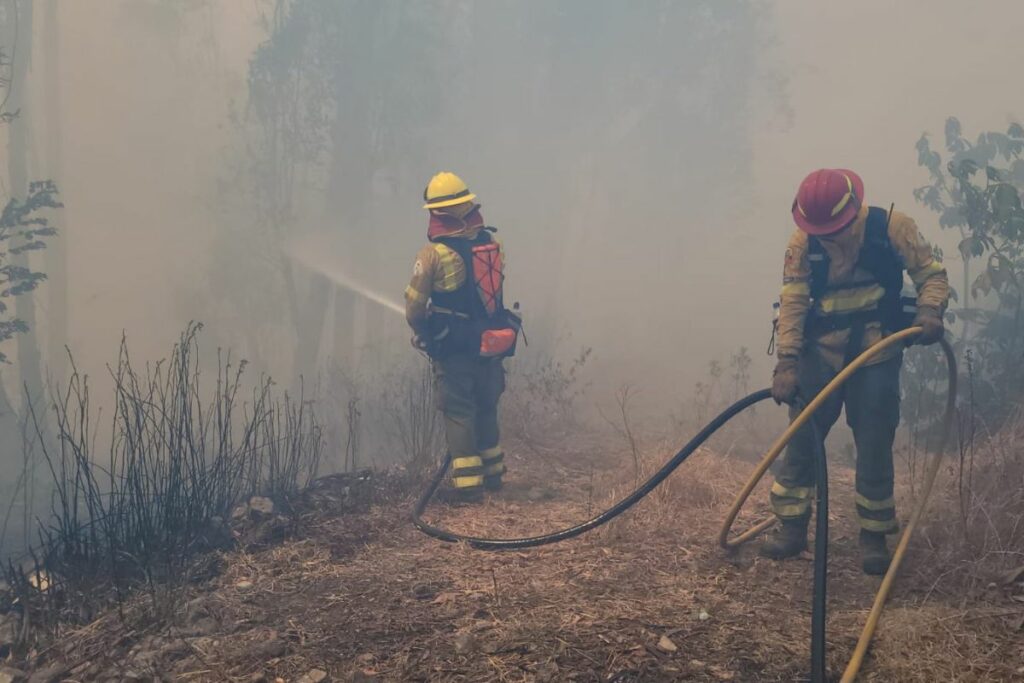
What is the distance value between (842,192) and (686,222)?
2264 centimetres

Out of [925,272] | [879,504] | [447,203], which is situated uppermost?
[447,203]

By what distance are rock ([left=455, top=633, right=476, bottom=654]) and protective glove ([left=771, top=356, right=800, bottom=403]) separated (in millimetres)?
1976

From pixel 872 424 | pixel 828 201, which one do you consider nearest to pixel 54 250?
pixel 828 201

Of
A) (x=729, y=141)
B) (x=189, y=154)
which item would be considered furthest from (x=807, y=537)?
(x=189, y=154)

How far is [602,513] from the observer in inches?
177

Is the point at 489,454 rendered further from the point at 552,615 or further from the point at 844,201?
the point at 844,201

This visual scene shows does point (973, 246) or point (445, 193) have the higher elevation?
point (445, 193)

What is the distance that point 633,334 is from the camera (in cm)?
2330

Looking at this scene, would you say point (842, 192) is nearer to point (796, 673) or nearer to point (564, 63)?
point (796, 673)

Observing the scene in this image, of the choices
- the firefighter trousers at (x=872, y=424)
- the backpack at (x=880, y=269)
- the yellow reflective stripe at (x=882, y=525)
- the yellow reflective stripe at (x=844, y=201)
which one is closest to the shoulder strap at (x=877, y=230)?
the backpack at (x=880, y=269)

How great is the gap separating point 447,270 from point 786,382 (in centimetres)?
253

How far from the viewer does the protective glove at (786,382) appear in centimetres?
382

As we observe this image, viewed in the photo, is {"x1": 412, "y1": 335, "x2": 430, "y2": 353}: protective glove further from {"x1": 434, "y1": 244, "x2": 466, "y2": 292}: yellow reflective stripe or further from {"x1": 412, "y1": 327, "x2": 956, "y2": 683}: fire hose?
{"x1": 412, "y1": 327, "x2": 956, "y2": 683}: fire hose

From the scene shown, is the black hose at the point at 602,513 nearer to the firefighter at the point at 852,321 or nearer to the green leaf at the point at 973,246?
the firefighter at the point at 852,321
